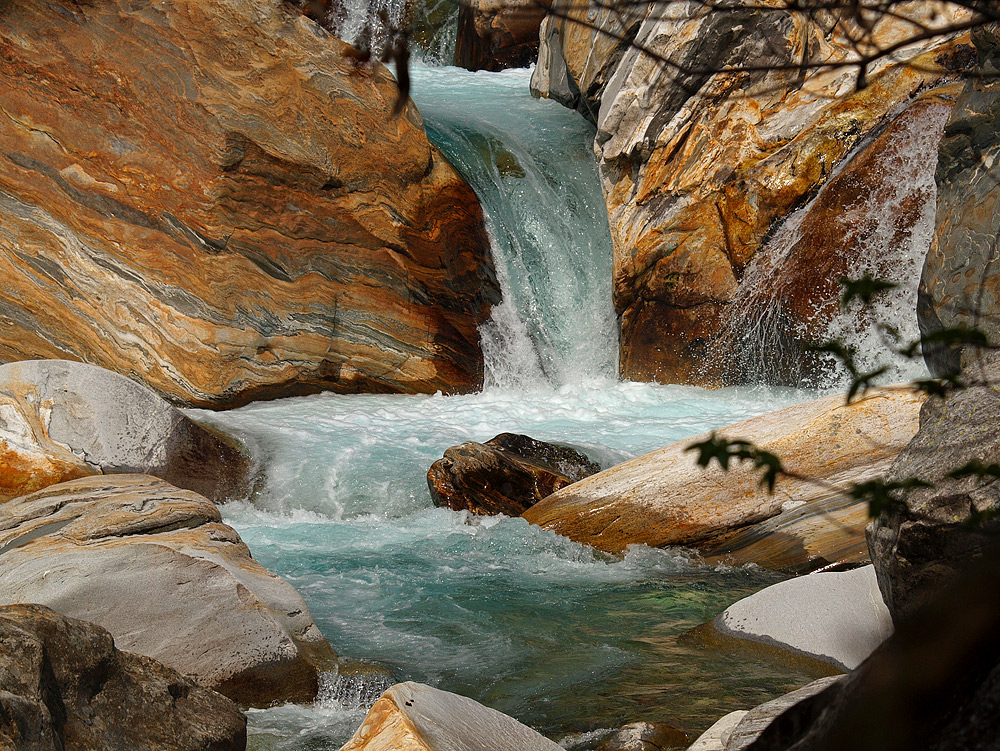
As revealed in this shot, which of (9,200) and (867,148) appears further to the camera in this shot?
(867,148)

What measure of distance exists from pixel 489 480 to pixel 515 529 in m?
0.70

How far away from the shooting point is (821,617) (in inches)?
158

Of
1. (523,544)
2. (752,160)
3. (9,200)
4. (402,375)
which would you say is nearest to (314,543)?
(523,544)

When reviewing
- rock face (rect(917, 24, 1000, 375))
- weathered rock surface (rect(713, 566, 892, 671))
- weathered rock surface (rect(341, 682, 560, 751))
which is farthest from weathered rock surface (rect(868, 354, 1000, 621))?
rock face (rect(917, 24, 1000, 375))

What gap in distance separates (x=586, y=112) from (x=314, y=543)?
8921 mm

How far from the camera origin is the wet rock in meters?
3.13

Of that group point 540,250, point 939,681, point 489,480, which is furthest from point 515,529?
point 540,250

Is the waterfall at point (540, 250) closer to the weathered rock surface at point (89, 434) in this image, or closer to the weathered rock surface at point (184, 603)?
the weathered rock surface at point (89, 434)

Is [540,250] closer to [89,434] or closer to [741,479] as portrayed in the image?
[741,479]

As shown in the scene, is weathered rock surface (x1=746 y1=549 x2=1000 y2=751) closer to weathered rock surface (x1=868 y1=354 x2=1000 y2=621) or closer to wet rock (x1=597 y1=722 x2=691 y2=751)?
weathered rock surface (x1=868 y1=354 x2=1000 y2=621)

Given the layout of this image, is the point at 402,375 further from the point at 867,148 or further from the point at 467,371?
the point at 867,148

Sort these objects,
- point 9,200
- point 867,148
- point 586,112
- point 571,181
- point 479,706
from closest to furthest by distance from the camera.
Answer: point 479,706, point 9,200, point 867,148, point 571,181, point 586,112

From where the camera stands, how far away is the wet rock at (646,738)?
3.13 m

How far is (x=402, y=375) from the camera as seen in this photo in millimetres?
10367
